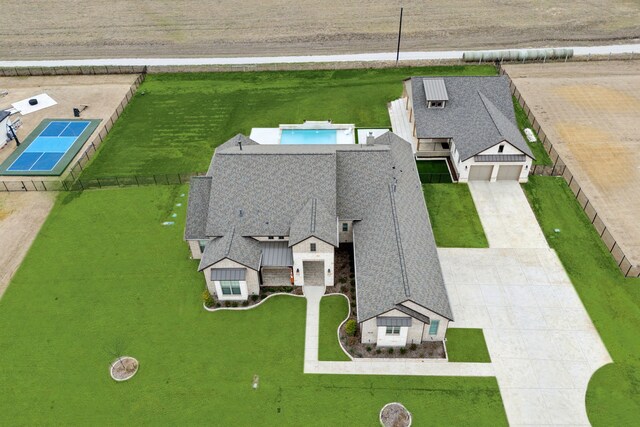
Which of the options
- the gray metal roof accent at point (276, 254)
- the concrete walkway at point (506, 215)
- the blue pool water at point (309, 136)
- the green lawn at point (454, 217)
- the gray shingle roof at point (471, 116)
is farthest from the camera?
the blue pool water at point (309, 136)

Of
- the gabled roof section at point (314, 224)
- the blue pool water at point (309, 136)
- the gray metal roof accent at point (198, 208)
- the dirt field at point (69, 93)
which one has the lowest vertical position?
the gabled roof section at point (314, 224)

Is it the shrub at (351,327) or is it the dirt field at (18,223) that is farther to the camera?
the dirt field at (18,223)

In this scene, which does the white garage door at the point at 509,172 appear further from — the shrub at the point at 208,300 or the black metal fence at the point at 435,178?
the shrub at the point at 208,300

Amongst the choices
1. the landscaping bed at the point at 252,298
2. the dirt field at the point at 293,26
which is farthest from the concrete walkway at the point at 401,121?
the landscaping bed at the point at 252,298

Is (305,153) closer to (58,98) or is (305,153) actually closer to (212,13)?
(58,98)

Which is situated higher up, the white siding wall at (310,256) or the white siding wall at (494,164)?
the white siding wall at (494,164)

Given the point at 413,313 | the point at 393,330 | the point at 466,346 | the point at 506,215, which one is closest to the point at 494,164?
the point at 506,215
